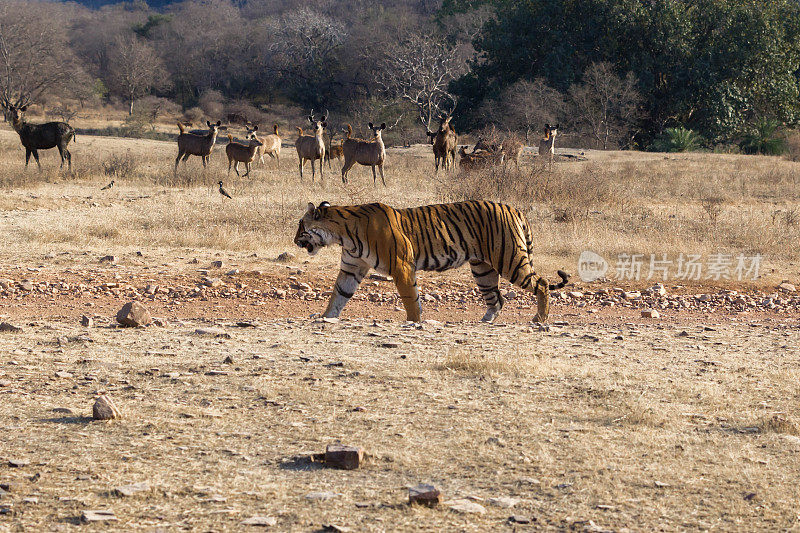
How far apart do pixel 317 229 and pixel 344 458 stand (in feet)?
14.2

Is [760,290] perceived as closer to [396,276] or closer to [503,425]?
[396,276]

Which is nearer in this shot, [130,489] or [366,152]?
[130,489]

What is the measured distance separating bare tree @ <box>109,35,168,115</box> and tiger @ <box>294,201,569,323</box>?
45496 millimetres

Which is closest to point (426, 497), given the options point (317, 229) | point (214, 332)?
point (214, 332)

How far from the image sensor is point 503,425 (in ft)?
17.8

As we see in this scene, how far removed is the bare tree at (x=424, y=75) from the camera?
1704 inches

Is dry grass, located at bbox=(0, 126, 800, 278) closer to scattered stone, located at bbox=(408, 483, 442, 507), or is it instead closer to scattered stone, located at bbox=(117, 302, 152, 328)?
scattered stone, located at bbox=(117, 302, 152, 328)

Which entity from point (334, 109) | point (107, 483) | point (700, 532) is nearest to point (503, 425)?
point (700, 532)

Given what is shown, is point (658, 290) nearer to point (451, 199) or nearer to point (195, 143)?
point (451, 199)

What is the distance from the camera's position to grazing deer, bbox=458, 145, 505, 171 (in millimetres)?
19422

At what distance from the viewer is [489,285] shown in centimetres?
948

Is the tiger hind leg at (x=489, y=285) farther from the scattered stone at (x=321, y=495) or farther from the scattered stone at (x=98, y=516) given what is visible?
the scattered stone at (x=98, y=516)

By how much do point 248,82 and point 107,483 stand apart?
59.2m

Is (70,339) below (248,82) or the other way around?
below
